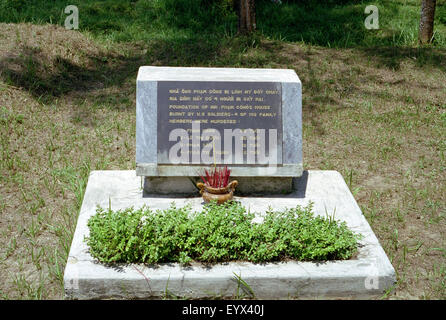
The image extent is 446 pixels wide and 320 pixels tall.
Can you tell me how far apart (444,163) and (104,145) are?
4323mm

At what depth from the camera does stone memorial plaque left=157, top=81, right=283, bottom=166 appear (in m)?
5.24

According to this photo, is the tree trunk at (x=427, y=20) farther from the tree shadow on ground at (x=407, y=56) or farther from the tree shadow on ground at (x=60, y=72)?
the tree shadow on ground at (x=60, y=72)

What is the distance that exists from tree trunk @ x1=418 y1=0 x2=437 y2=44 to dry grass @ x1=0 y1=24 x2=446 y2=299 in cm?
44

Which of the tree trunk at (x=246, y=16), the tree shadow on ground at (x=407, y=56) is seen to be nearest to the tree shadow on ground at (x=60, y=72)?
the tree trunk at (x=246, y=16)

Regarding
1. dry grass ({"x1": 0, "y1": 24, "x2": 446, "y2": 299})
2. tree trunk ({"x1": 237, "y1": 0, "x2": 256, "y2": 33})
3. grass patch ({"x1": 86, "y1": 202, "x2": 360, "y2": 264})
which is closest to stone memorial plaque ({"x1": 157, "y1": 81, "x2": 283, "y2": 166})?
grass patch ({"x1": 86, "y1": 202, "x2": 360, "y2": 264})

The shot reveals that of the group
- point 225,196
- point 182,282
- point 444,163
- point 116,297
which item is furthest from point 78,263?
point 444,163

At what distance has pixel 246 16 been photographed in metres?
9.75

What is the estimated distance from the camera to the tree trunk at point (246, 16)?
9.69 m

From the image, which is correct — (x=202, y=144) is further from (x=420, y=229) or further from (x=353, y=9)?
(x=353, y=9)

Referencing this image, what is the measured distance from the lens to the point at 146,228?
14.0ft

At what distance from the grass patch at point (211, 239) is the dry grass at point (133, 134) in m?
0.55

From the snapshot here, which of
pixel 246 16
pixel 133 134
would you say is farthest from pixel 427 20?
pixel 133 134

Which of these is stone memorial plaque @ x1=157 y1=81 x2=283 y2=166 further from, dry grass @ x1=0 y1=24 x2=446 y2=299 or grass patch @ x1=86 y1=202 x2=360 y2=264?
dry grass @ x1=0 y1=24 x2=446 y2=299

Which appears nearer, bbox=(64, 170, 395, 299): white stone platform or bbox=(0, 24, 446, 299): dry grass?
bbox=(64, 170, 395, 299): white stone platform
